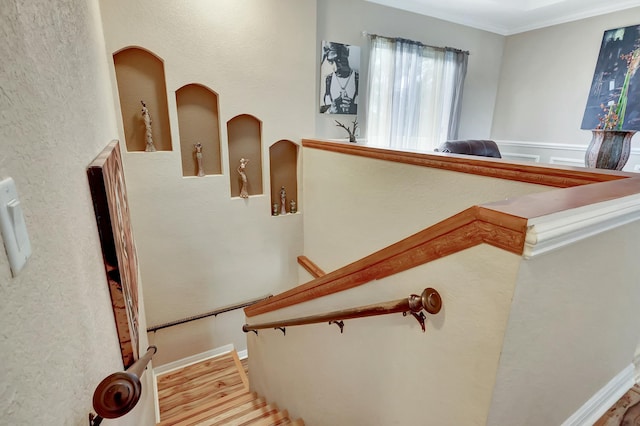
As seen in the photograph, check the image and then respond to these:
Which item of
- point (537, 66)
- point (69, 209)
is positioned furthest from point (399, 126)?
point (69, 209)

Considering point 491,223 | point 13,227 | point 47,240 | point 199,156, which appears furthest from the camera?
point 199,156

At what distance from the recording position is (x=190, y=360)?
353 cm

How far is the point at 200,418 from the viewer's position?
7.17 ft

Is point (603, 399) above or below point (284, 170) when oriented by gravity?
below

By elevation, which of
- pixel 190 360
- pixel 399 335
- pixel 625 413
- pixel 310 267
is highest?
pixel 399 335

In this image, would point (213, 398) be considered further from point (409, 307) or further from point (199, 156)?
point (409, 307)

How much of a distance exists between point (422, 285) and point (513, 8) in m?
5.38

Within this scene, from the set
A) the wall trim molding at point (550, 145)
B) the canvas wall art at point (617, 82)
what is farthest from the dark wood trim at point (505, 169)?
the wall trim molding at point (550, 145)

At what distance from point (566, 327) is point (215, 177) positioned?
3.05 meters

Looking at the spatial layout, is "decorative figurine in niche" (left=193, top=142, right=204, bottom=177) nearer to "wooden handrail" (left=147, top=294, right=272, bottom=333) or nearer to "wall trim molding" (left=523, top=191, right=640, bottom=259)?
"wooden handrail" (left=147, top=294, right=272, bottom=333)

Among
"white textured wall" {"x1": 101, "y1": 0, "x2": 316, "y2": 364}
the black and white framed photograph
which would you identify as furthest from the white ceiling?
"white textured wall" {"x1": 101, "y1": 0, "x2": 316, "y2": 364}

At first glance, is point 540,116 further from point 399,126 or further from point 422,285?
point 422,285

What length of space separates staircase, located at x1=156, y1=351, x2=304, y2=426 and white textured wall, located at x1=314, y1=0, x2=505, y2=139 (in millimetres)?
3054

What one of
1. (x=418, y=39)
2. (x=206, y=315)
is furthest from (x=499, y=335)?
(x=418, y=39)
